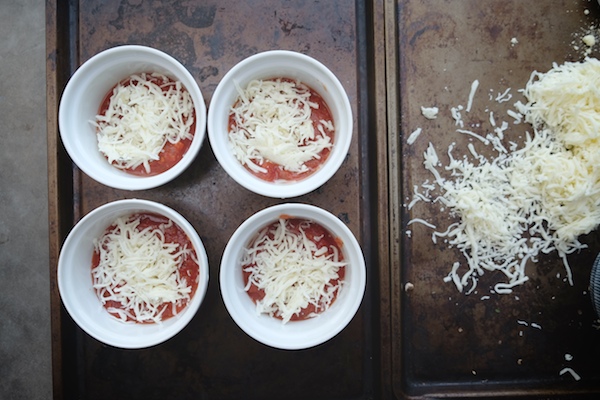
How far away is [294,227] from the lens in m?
1.23

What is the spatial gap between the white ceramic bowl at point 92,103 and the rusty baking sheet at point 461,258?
0.54m

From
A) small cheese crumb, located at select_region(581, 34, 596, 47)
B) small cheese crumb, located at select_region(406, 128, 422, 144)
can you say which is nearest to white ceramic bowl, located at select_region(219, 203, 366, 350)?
small cheese crumb, located at select_region(406, 128, 422, 144)

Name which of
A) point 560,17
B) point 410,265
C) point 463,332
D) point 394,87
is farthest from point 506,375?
point 560,17

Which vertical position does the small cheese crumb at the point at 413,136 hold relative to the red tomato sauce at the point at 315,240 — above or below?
above

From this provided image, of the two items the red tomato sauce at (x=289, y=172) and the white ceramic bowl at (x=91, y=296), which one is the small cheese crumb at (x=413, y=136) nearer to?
the red tomato sauce at (x=289, y=172)

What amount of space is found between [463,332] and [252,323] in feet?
1.90

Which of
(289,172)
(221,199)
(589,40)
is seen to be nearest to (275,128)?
(289,172)

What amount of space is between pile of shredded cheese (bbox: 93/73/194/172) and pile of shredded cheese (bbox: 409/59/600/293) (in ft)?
2.14

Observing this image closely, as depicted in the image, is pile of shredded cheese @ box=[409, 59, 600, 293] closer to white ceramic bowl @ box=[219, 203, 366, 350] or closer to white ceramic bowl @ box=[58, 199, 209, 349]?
white ceramic bowl @ box=[219, 203, 366, 350]

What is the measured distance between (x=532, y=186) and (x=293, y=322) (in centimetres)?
73

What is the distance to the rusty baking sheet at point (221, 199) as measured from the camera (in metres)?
1.33

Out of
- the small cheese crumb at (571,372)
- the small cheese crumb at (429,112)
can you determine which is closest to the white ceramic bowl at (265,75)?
the small cheese crumb at (429,112)

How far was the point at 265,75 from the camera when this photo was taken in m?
1.24

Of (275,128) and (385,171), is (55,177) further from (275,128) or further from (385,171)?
(385,171)
